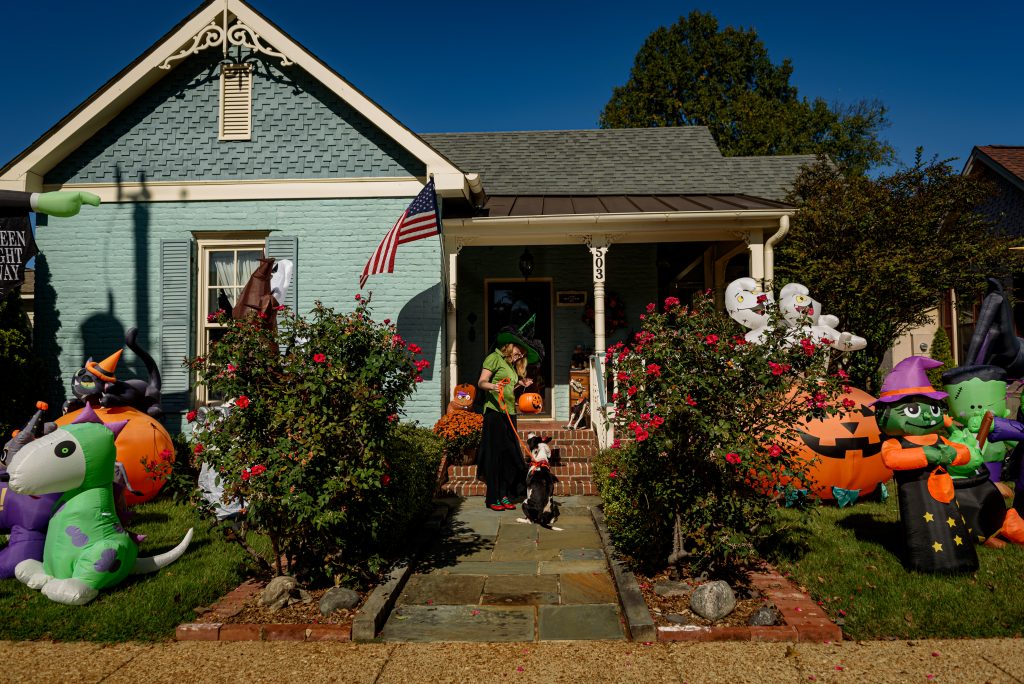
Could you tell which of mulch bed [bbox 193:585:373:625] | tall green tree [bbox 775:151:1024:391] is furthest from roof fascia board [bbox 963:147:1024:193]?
mulch bed [bbox 193:585:373:625]

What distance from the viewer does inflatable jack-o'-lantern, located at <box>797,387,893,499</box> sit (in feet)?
22.7

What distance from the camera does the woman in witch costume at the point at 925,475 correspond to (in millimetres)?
4848

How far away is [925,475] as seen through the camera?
16.3 ft

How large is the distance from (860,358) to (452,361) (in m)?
6.64

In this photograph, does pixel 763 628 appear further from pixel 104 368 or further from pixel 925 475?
pixel 104 368

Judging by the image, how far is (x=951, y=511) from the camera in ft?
16.0

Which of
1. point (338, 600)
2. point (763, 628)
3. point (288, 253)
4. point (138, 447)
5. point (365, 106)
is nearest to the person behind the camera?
point (763, 628)

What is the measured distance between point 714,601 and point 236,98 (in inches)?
353

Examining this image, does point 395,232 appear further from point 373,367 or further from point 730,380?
point 730,380

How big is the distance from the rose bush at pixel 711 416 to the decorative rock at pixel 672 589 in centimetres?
19

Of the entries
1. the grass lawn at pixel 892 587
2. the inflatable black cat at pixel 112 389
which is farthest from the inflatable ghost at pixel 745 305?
the inflatable black cat at pixel 112 389

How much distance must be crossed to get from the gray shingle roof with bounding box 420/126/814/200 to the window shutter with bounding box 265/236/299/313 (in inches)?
161

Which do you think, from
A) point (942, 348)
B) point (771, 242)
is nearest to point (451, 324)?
point (771, 242)

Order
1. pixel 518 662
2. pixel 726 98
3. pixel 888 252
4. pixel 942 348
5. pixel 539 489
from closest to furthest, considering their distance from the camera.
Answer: pixel 518 662 < pixel 539 489 < pixel 888 252 < pixel 942 348 < pixel 726 98
